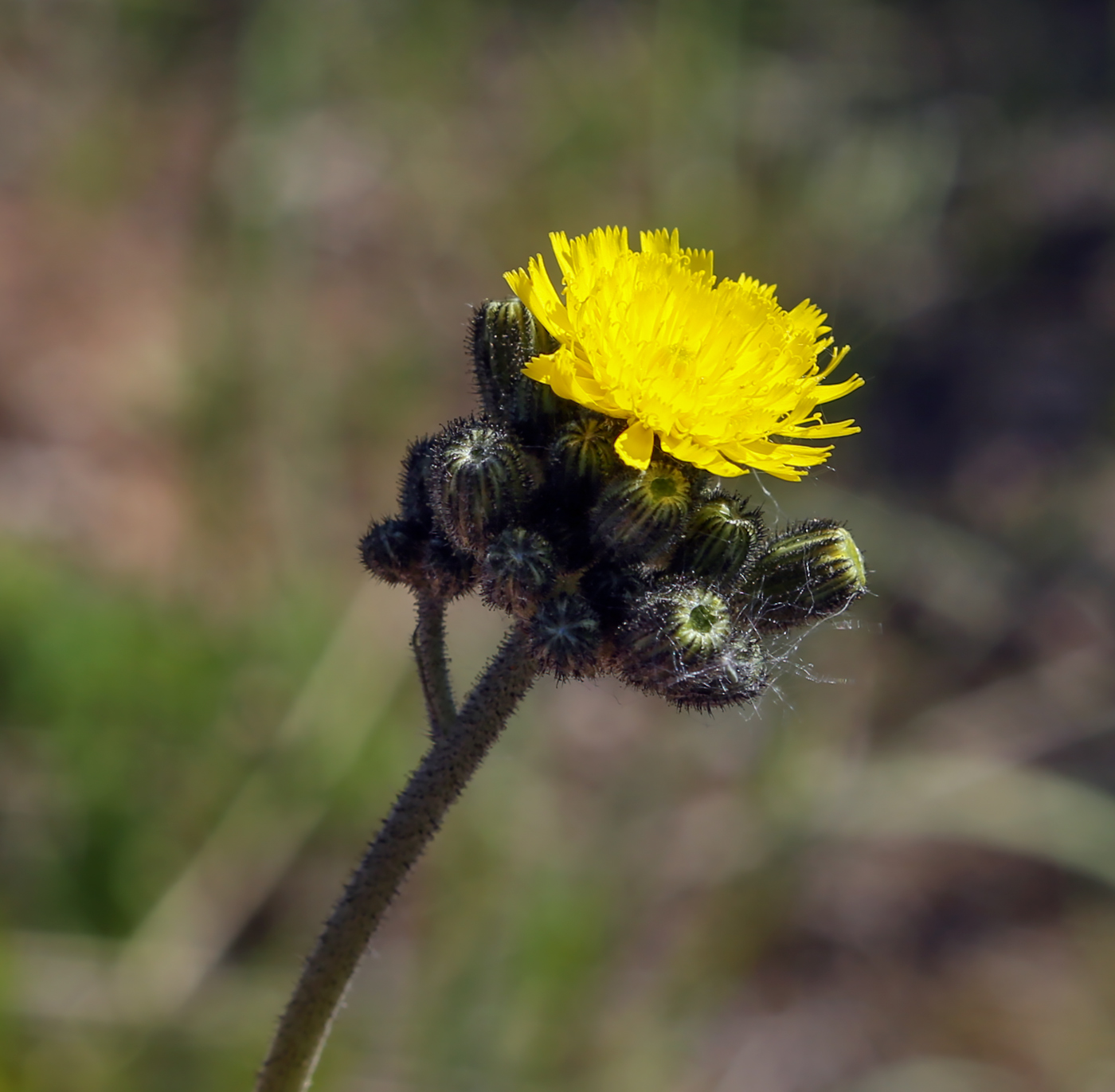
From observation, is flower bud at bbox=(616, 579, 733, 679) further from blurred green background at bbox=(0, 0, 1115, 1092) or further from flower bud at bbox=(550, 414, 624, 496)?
blurred green background at bbox=(0, 0, 1115, 1092)

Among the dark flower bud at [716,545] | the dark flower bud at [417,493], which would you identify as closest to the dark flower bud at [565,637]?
the dark flower bud at [716,545]

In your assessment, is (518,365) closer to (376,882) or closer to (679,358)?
(679,358)

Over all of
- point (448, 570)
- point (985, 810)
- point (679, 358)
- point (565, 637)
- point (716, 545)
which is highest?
point (985, 810)

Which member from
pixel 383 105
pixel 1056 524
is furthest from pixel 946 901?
pixel 383 105

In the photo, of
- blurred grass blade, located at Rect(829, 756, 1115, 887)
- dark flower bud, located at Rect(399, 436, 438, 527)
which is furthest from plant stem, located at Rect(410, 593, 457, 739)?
blurred grass blade, located at Rect(829, 756, 1115, 887)

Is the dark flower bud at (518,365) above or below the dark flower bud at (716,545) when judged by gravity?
above

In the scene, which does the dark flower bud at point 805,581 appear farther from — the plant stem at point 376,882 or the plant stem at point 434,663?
the plant stem at point 434,663

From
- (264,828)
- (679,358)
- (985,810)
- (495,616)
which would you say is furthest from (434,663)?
(495,616)
